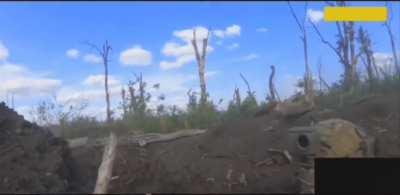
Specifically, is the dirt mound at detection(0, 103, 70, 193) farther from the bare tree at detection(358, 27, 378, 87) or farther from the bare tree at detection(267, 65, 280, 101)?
the bare tree at detection(358, 27, 378, 87)

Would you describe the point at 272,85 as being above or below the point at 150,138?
above

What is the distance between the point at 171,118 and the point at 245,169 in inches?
25.8

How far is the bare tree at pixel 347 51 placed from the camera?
4.78m

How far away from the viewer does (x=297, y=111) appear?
475 cm

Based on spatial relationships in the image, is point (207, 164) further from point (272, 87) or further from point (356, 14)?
point (356, 14)

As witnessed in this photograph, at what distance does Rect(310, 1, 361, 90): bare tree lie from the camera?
15.7 ft

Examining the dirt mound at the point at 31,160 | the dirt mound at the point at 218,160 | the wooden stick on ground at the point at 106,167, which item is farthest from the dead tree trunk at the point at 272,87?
the dirt mound at the point at 31,160

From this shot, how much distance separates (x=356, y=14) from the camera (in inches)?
184

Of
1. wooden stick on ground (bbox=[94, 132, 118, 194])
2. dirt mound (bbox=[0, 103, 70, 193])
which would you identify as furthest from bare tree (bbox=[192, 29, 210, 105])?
dirt mound (bbox=[0, 103, 70, 193])
